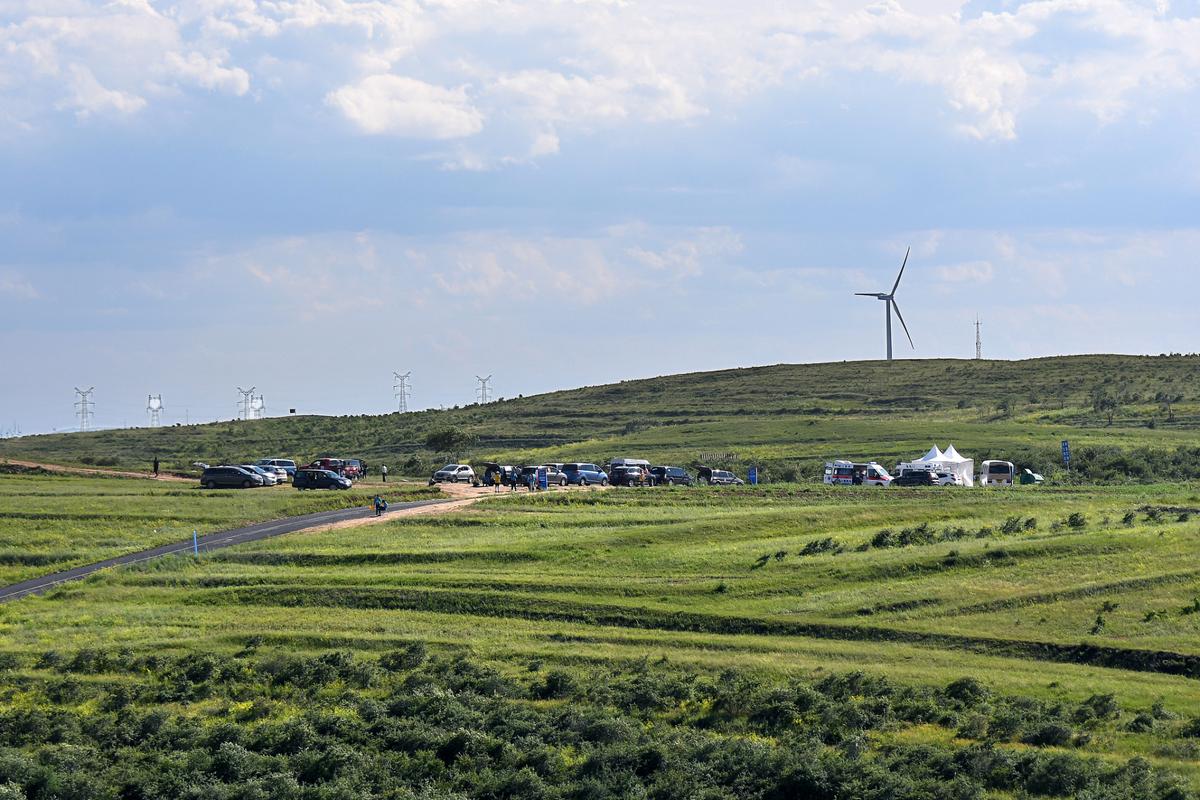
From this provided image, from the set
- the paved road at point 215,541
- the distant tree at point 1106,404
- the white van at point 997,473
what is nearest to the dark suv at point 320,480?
the paved road at point 215,541

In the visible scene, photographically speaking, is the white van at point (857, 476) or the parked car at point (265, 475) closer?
the white van at point (857, 476)

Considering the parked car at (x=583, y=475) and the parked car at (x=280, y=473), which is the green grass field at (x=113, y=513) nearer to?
the parked car at (x=280, y=473)

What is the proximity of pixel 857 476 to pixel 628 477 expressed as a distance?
1519 cm

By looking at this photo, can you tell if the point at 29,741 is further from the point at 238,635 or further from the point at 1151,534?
the point at 1151,534

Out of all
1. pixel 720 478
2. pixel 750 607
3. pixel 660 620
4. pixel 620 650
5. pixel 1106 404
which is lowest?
pixel 620 650

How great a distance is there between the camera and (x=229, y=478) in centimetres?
9094

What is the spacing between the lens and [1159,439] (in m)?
120

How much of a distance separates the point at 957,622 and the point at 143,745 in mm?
25093

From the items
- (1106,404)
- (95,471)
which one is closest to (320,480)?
(95,471)

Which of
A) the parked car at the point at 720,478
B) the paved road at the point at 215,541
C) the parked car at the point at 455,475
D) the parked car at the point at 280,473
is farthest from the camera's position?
the parked car at the point at 280,473

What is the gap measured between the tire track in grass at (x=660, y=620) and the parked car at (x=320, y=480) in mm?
36433

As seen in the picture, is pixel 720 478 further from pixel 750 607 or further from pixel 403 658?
pixel 403 658

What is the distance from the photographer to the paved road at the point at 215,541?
54469 mm

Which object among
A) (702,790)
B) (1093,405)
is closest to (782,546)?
(702,790)
